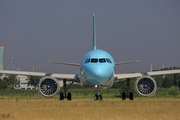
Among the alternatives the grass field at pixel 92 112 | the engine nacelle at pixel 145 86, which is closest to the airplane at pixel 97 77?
the engine nacelle at pixel 145 86

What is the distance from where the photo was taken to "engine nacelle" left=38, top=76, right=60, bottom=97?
84.2 feet

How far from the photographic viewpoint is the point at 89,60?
2406 centimetres

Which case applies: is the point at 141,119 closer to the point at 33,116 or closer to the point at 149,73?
the point at 33,116

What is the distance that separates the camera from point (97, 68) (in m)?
22.8

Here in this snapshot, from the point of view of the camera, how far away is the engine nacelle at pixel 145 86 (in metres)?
25.6

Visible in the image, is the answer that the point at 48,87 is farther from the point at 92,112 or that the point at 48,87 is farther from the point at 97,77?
the point at 92,112

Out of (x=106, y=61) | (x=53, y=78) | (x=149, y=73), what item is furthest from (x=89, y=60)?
(x=149, y=73)

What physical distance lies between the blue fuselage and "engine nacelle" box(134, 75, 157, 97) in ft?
9.13

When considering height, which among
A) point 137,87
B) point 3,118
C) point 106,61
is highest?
point 106,61

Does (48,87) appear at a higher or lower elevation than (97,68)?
lower

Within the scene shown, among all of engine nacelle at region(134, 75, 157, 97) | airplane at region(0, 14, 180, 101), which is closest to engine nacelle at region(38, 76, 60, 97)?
airplane at region(0, 14, 180, 101)

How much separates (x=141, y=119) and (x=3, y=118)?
20.3 feet

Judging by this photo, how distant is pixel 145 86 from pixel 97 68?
17.3 ft

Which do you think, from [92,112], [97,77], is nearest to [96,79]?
[97,77]
